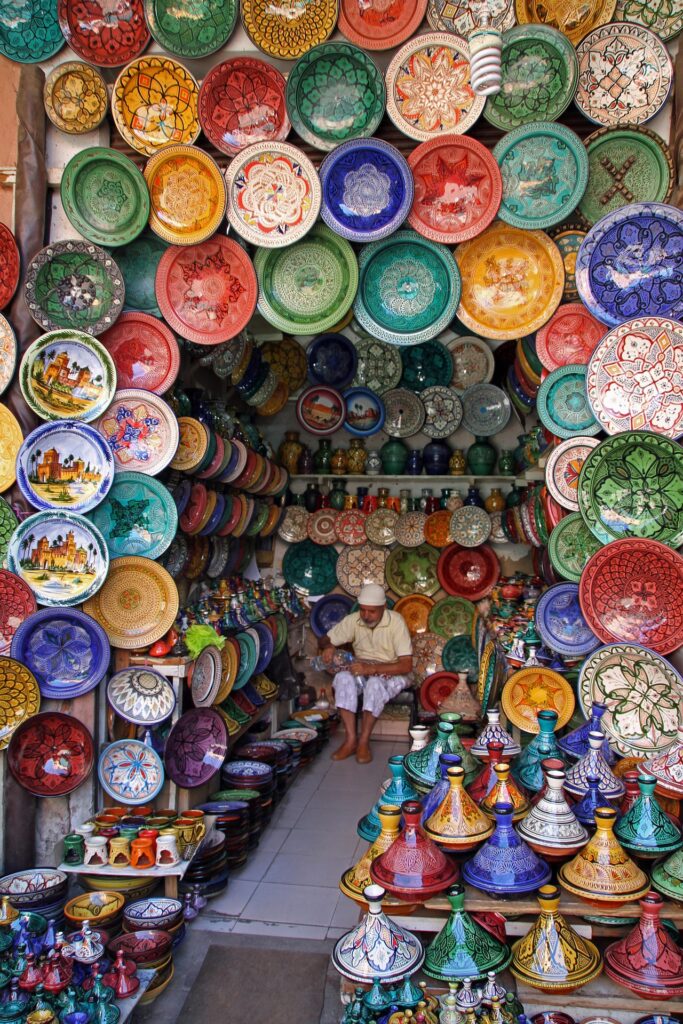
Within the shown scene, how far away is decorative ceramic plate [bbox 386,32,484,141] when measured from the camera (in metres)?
2.68

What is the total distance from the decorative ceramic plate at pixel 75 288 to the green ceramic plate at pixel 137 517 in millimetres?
611

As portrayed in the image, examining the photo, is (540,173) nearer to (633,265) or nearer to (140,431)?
(633,265)

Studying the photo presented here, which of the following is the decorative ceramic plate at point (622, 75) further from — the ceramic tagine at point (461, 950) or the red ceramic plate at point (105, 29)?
the ceramic tagine at point (461, 950)

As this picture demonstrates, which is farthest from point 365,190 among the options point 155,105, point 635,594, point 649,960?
point 649,960

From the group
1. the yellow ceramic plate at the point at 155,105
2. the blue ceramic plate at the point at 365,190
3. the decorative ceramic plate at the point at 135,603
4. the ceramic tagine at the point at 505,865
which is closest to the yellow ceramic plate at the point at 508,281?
the blue ceramic plate at the point at 365,190

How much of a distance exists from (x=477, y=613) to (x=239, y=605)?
186 cm

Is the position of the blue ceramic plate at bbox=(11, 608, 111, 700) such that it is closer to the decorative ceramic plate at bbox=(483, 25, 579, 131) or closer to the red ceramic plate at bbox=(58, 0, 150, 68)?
the red ceramic plate at bbox=(58, 0, 150, 68)

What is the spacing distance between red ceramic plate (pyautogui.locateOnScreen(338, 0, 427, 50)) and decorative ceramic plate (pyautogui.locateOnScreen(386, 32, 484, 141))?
0.27 ft

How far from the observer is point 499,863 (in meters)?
2.00

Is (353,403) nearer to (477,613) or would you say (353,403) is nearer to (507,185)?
(477,613)

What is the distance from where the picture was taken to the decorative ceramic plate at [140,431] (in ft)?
9.56

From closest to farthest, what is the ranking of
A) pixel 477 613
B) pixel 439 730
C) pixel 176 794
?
pixel 439 730 < pixel 176 794 < pixel 477 613

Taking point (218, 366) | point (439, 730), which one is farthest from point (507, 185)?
point (439, 730)

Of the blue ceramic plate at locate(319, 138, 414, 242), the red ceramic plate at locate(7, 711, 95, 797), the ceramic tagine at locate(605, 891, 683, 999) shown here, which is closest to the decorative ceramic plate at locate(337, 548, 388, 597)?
the red ceramic plate at locate(7, 711, 95, 797)
